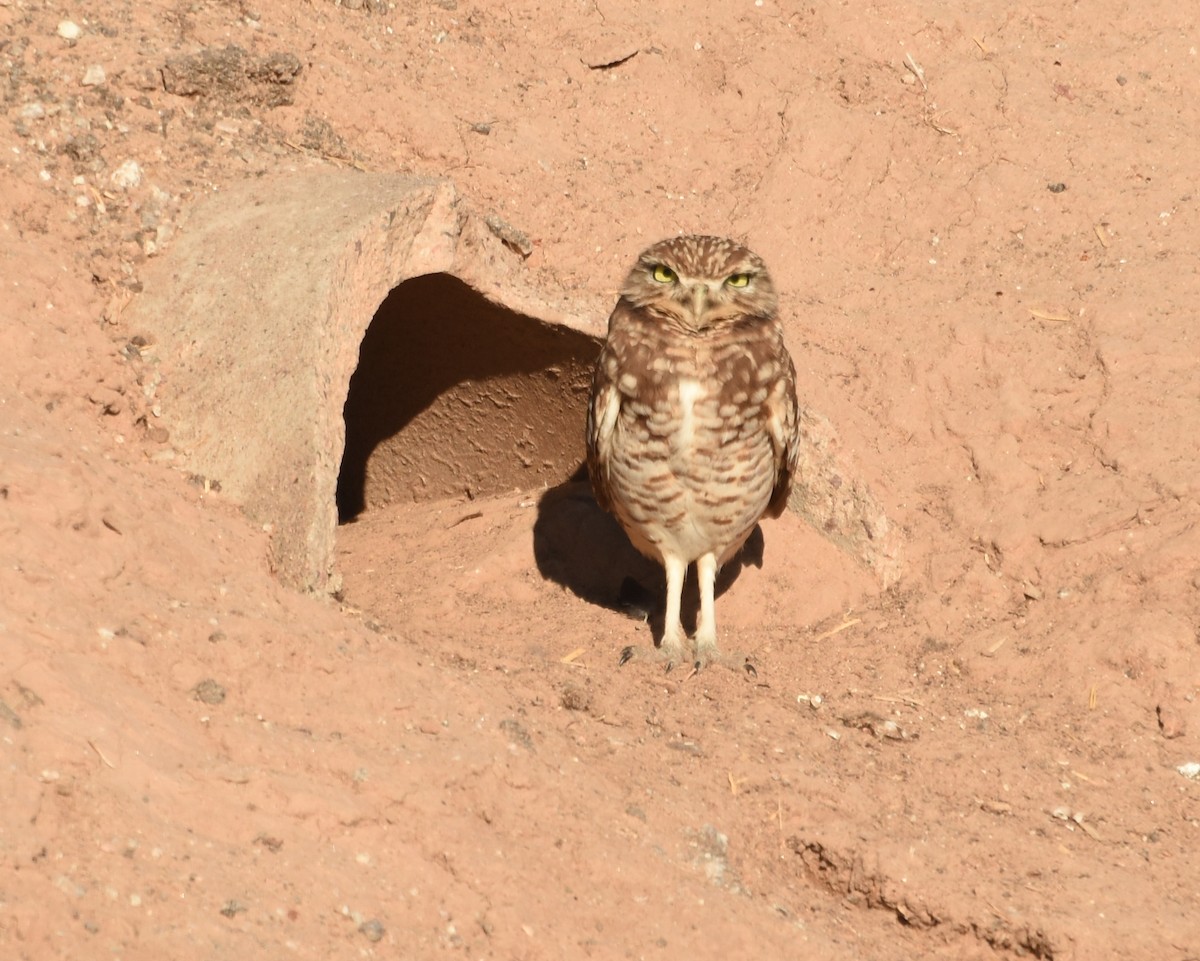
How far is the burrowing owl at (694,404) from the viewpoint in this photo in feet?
17.7

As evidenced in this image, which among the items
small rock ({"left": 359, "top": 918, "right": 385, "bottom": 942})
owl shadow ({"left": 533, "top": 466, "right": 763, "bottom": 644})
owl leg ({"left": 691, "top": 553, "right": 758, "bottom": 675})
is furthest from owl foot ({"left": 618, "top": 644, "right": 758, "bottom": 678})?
small rock ({"left": 359, "top": 918, "right": 385, "bottom": 942})

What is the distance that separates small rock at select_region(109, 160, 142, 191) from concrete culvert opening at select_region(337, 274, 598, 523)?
130cm

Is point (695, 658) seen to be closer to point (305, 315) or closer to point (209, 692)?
point (305, 315)

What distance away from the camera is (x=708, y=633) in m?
5.75

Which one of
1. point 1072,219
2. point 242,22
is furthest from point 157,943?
point 1072,219

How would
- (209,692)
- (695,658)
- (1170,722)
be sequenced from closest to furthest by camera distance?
(209,692) → (1170,722) → (695,658)

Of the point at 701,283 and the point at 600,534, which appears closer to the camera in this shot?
the point at 701,283

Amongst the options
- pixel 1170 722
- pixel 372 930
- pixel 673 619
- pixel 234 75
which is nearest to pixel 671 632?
pixel 673 619

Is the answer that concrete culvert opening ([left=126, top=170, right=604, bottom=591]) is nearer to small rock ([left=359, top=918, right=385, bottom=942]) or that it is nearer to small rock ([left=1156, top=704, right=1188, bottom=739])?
small rock ([left=359, top=918, right=385, bottom=942])

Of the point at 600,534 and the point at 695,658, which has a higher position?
the point at 695,658

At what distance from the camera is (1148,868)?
4551mm

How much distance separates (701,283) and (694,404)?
46 cm

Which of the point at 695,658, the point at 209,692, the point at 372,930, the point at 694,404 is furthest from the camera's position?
the point at 695,658

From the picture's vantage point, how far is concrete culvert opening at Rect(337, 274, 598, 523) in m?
6.55
